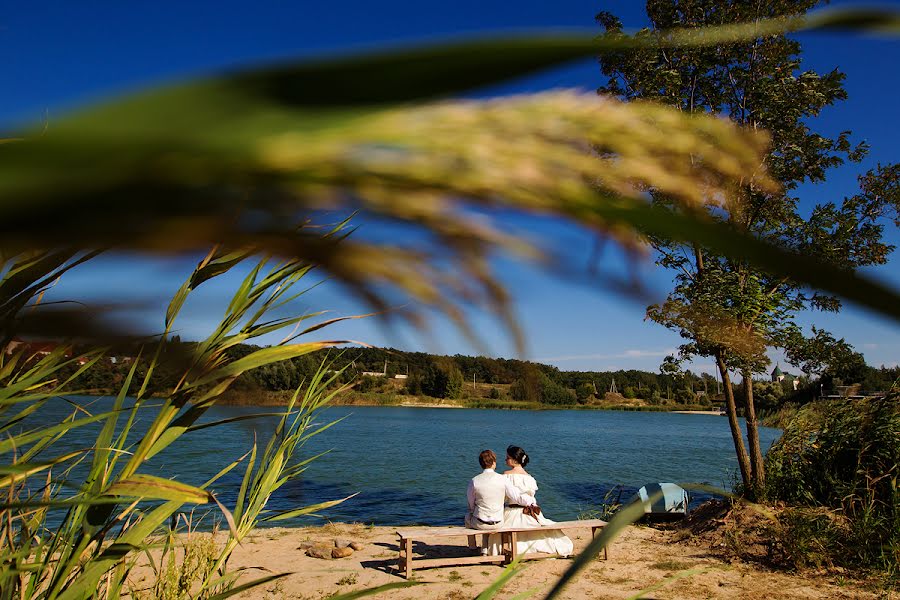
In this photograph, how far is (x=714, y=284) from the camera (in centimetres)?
859

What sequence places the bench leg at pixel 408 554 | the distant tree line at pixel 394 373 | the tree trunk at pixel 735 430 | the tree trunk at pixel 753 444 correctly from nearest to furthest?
Result: the distant tree line at pixel 394 373 < the bench leg at pixel 408 554 < the tree trunk at pixel 753 444 < the tree trunk at pixel 735 430

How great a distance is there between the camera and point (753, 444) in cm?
895

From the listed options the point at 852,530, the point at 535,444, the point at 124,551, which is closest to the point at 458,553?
the point at 852,530

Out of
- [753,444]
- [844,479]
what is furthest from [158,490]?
[753,444]

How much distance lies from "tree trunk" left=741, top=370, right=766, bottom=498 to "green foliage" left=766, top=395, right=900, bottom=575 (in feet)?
0.48

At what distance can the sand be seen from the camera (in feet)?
20.3

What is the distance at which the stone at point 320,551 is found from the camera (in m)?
7.96

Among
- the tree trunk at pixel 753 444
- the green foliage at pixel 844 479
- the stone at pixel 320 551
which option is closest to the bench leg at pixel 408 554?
the stone at pixel 320 551

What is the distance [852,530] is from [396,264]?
8096 mm

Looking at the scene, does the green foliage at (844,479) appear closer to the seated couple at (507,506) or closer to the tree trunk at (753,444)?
the tree trunk at (753,444)

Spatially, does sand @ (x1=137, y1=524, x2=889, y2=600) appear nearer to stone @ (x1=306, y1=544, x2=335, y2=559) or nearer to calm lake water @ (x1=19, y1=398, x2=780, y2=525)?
stone @ (x1=306, y1=544, x2=335, y2=559)

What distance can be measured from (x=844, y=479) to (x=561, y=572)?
3721 mm

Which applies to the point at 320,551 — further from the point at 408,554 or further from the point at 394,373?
the point at 394,373

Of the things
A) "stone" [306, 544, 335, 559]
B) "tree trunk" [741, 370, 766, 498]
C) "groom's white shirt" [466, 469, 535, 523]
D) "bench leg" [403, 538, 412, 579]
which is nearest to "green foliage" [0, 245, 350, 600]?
"bench leg" [403, 538, 412, 579]
